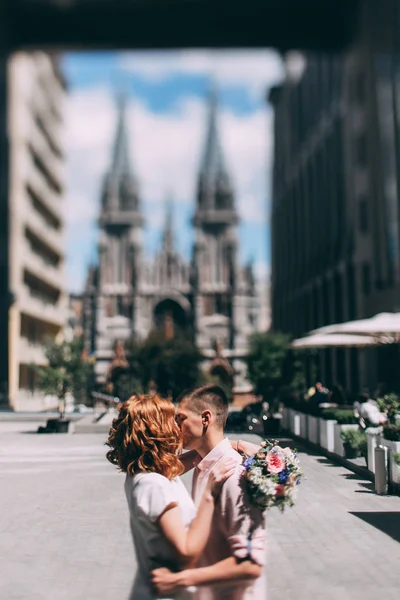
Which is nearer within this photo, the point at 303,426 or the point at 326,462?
the point at 326,462

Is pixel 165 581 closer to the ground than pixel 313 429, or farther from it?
farther from it

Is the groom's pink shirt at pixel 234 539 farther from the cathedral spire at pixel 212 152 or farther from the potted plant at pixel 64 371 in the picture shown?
the cathedral spire at pixel 212 152

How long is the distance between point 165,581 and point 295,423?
2009 centimetres

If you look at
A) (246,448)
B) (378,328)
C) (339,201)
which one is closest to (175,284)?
(339,201)

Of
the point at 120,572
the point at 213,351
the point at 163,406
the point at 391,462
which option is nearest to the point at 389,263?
the point at 391,462

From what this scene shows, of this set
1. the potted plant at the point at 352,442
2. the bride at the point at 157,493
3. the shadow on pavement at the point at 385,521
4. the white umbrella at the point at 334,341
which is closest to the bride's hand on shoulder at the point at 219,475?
the bride at the point at 157,493

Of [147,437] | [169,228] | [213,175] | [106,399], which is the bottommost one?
[106,399]

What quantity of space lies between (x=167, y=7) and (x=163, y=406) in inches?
1755

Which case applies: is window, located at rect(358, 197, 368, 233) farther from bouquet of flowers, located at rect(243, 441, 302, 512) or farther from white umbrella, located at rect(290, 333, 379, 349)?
bouquet of flowers, located at rect(243, 441, 302, 512)

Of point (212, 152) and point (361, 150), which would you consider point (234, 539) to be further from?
point (212, 152)

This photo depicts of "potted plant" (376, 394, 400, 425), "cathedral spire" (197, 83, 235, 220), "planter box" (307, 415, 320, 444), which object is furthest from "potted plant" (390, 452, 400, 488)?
"cathedral spire" (197, 83, 235, 220)

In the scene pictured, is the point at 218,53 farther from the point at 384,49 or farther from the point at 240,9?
the point at 384,49

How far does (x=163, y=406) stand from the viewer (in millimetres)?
3744

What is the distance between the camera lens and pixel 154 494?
3580 mm
